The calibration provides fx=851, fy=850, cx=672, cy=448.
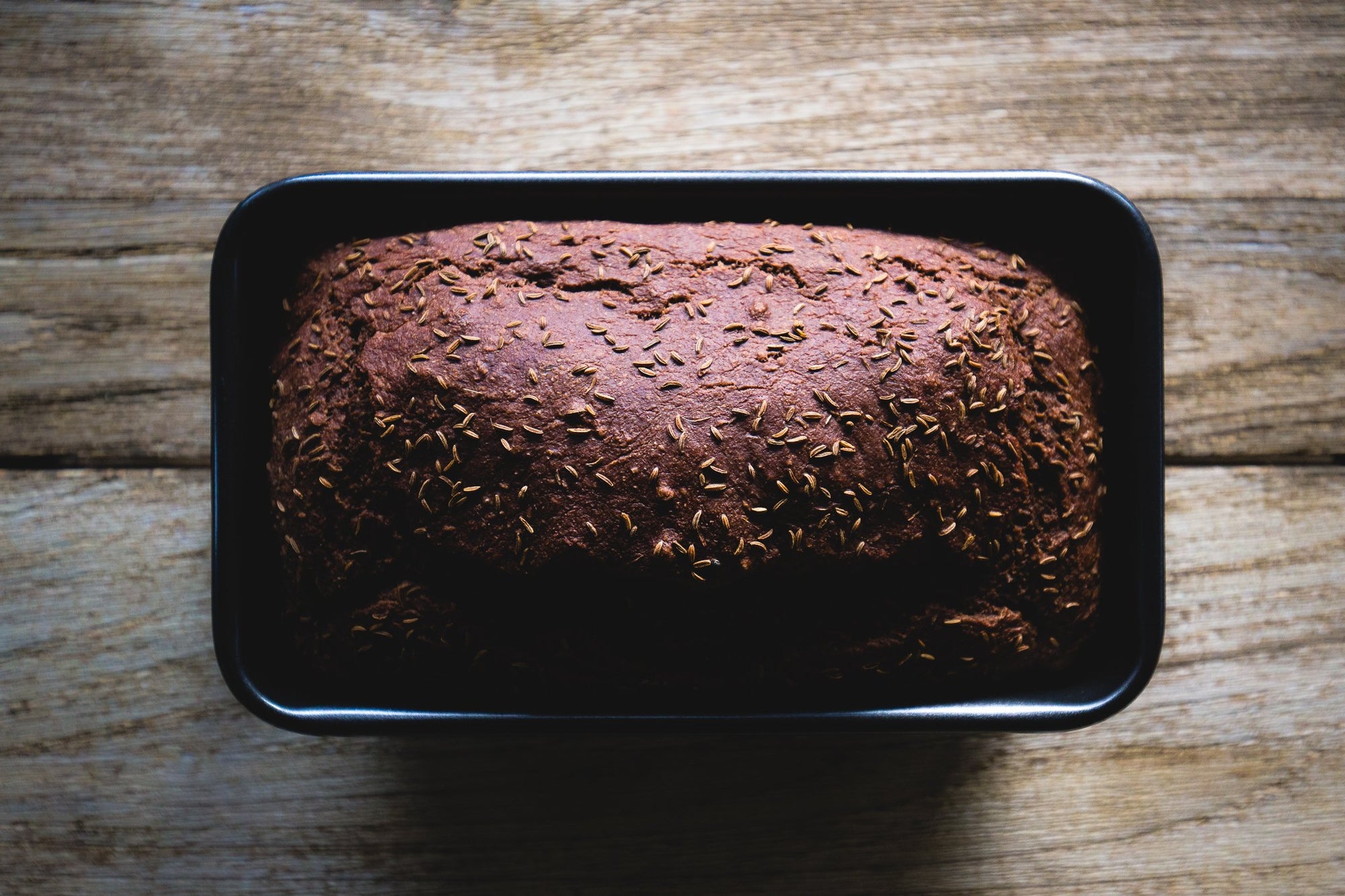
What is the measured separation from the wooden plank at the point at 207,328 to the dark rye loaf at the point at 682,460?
378 mm

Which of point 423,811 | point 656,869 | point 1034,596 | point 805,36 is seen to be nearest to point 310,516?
point 423,811

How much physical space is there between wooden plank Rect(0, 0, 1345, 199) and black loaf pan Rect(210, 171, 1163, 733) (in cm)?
28

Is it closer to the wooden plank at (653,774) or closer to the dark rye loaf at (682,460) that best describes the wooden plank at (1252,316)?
the wooden plank at (653,774)

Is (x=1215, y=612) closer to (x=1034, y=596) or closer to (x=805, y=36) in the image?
(x=1034, y=596)

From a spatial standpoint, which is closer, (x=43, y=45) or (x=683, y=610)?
(x=683, y=610)

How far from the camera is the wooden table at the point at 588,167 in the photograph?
1423 mm

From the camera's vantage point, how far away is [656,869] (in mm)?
1413

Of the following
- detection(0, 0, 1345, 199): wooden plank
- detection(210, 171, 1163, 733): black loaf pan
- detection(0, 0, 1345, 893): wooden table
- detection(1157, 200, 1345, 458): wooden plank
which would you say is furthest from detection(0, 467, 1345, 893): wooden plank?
detection(0, 0, 1345, 199): wooden plank

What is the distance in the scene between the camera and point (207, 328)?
1440 mm

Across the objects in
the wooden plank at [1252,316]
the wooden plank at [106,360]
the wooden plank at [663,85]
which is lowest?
the wooden plank at [106,360]

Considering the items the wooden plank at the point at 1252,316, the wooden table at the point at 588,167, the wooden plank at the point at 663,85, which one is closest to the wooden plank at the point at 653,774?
the wooden table at the point at 588,167

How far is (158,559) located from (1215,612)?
1.78 metres

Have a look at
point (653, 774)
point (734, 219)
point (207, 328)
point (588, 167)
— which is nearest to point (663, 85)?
point (588, 167)

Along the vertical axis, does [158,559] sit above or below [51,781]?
above
